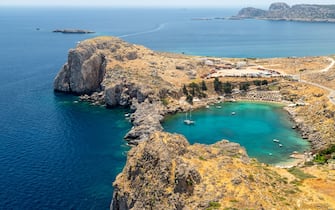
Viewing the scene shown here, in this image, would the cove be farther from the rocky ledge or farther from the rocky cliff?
the rocky ledge

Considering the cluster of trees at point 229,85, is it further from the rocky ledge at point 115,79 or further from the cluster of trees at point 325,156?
the cluster of trees at point 325,156

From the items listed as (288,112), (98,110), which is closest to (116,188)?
(98,110)

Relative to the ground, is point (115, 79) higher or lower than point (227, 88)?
higher

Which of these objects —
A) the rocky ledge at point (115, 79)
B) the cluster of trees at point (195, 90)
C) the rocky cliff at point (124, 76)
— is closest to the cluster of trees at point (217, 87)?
the cluster of trees at point (195, 90)

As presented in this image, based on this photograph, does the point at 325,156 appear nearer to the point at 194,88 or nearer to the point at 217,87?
the point at 194,88

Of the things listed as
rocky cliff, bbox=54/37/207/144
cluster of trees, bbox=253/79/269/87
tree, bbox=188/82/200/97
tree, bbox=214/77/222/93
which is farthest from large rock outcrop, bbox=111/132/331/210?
cluster of trees, bbox=253/79/269/87

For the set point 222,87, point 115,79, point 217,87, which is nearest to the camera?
point 115,79

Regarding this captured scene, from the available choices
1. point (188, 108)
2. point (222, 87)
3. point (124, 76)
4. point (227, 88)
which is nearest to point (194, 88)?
point (222, 87)
